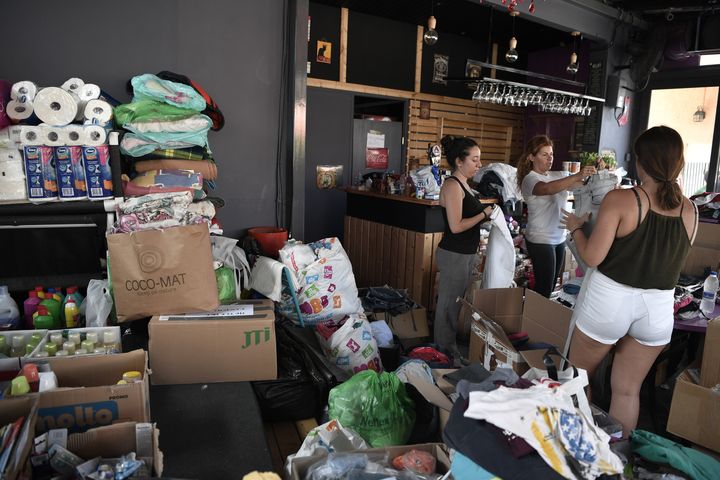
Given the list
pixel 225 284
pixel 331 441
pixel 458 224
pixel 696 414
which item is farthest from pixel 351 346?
pixel 696 414

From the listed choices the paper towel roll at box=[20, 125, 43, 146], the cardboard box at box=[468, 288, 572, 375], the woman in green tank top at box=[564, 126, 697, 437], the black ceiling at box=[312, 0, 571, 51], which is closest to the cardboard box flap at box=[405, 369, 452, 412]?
the cardboard box at box=[468, 288, 572, 375]

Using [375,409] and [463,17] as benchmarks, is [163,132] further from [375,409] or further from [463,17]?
[463,17]

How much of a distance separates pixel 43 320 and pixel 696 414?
119 inches

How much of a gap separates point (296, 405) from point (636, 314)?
5.16 feet

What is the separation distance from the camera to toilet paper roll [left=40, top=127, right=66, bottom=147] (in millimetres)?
2455

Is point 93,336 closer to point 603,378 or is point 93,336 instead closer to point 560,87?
point 603,378

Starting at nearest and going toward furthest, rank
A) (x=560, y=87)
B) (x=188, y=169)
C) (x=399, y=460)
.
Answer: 1. (x=399, y=460)
2. (x=188, y=169)
3. (x=560, y=87)

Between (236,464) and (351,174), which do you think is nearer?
(236,464)

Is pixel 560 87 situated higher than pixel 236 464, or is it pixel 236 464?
pixel 560 87

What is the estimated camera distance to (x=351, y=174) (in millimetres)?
6812

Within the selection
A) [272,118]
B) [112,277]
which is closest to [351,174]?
Result: [272,118]

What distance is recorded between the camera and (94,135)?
8.30 feet

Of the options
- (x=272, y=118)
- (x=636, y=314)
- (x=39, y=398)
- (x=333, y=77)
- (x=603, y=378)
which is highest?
(x=333, y=77)

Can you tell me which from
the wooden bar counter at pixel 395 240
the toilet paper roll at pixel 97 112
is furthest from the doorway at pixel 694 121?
the toilet paper roll at pixel 97 112
